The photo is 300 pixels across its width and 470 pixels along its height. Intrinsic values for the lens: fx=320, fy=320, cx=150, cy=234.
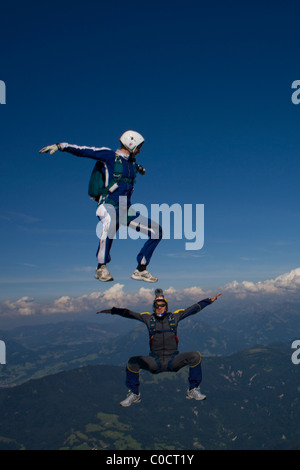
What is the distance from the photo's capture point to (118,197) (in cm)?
691

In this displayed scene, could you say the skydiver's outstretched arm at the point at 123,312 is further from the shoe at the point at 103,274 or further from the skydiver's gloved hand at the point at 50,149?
the skydiver's gloved hand at the point at 50,149

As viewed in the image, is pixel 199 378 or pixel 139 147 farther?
pixel 199 378

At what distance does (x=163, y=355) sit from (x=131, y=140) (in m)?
5.58

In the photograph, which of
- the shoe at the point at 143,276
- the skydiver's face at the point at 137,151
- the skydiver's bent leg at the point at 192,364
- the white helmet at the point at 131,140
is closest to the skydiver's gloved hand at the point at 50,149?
the white helmet at the point at 131,140

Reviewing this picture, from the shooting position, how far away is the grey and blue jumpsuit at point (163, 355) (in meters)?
8.29

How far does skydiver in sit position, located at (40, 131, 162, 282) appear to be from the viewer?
6.58 metres

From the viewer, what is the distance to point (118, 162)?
7.05 m

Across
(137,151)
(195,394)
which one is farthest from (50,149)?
(195,394)

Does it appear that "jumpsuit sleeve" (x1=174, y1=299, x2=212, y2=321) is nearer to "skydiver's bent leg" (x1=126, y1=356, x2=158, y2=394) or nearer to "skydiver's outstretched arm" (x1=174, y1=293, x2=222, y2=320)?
"skydiver's outstretched arm" (x1=174, y1=293, x2=222, y2=320)
